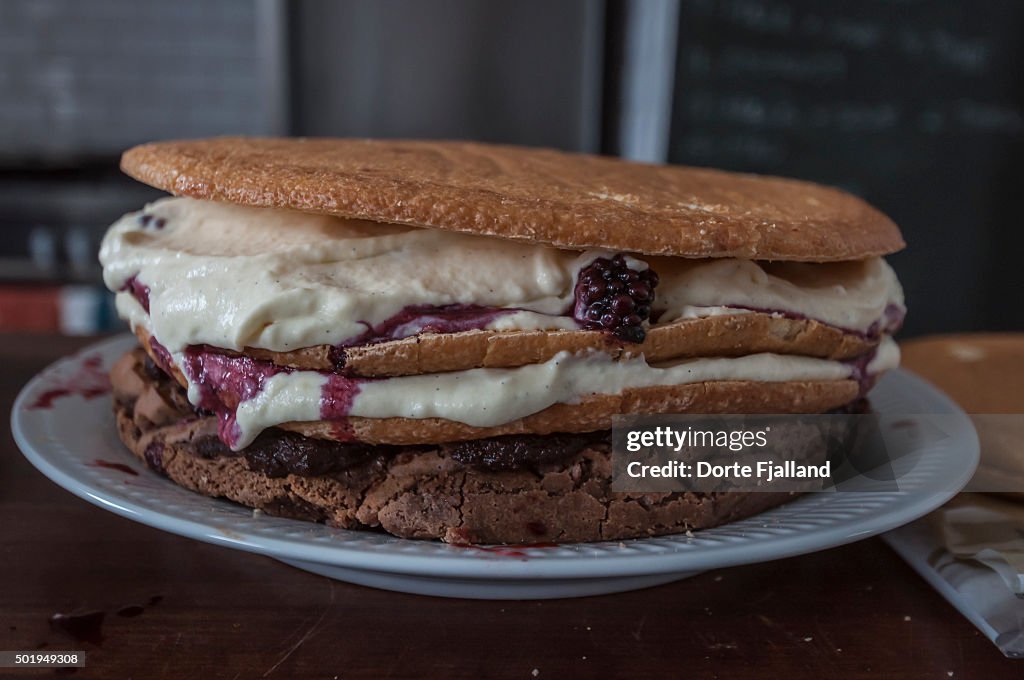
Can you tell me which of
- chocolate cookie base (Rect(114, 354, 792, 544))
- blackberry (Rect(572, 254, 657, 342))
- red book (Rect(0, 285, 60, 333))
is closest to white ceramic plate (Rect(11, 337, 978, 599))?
chocolate cookie base (Rect(114, 354, 792, 544))

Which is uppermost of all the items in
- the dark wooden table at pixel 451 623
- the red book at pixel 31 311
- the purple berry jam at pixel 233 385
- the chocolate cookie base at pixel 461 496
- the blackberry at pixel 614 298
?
the blackberry at pixel 614 298

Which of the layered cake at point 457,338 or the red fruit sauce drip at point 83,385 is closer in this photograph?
the layered cake at point 457,338

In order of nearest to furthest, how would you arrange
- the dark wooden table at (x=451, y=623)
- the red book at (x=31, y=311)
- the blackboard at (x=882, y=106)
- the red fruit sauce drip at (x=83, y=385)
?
1. the dark wooden table at (x=451, y=623)
2. the red fruit sauce drip at (x=83, y=385)
3. the blackboard at (x=882, y=106)
4. the red book at (x=31, y=311)

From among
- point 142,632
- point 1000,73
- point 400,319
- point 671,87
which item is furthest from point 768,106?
point 142,632

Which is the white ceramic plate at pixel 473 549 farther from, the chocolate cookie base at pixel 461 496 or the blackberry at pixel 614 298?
the blackberry at pixel 614 298

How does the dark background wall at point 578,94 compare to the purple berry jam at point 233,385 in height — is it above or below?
above

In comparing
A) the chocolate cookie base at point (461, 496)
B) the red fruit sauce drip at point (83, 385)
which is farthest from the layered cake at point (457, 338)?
the red fruit sauce drip at point (83, 385)

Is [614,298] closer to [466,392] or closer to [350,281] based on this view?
[466,392]

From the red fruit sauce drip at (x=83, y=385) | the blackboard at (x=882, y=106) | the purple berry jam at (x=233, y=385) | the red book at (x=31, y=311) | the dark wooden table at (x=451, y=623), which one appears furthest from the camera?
the red book at (x=31, y=311)
